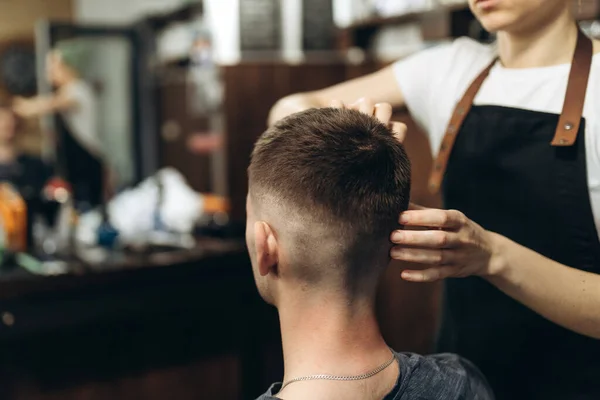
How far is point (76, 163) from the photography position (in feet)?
18.7

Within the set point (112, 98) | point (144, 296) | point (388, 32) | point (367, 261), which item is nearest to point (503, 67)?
point (367, 261)

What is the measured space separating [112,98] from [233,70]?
305 cm

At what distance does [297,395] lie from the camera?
1090 mm

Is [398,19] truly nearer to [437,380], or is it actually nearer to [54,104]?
[54,104]

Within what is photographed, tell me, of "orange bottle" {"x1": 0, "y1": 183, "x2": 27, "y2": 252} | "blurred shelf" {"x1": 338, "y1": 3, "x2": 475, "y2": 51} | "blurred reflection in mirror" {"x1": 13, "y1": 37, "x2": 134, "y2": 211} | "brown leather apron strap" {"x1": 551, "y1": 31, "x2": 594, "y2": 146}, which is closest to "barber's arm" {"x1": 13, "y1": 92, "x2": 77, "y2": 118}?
"blurred reflection in mirror" {"x1": 13, "y1": 37, "x2": 134, "y2": 211}

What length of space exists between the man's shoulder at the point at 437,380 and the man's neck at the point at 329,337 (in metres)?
0.05

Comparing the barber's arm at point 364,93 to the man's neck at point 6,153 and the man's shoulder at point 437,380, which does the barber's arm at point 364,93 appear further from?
the man's neck at point 6,153

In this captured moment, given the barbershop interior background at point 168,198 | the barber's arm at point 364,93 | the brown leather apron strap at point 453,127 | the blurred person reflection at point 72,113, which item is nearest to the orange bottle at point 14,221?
the barbershop interior background at point 168,198

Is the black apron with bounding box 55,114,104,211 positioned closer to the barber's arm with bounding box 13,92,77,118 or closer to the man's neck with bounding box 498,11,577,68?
the barber's arm with bounding box 13,92,77,118

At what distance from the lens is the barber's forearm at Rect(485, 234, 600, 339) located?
3.96 feet

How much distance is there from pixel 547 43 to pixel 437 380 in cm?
75

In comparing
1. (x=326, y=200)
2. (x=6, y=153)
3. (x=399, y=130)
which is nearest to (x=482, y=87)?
(x=399, y=130)

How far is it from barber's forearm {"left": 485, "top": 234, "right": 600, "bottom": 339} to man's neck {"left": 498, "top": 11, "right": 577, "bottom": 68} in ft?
1.51

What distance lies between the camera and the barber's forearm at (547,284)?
1.21 metres
